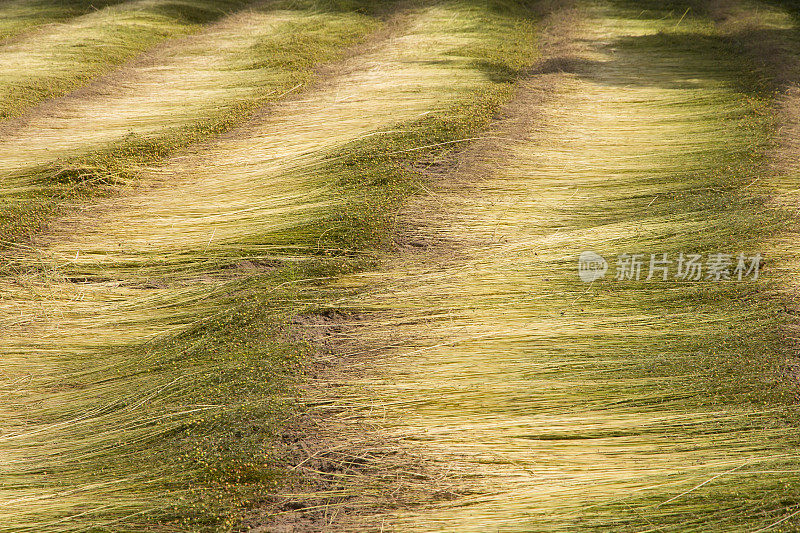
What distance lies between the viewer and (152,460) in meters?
3.22

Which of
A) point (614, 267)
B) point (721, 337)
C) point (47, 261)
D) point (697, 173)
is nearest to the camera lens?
point (721, 337)

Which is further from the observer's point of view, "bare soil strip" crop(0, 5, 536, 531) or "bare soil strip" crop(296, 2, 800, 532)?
"bare soil strip" crop(0, 5, 536, 531)

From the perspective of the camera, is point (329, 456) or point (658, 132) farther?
point (658, 132)

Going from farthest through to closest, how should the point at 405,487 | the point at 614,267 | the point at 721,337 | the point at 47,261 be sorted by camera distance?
the point at 47,261 < the point at 614,267 < the point at 721,337 < the point at 405,487

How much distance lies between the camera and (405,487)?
10.0ft

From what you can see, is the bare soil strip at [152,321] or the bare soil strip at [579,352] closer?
the bare soil strip at [579,352]

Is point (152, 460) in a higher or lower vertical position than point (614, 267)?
lower

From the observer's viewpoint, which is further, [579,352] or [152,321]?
[152,321]

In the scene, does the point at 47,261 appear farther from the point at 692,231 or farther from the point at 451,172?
the point at 692,231

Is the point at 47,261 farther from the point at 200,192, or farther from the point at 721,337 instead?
the point at 721,337

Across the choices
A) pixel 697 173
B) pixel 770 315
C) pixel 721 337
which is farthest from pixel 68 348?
pixel 697 173

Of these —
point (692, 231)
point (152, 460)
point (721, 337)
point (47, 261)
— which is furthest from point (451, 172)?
point (152, 460)

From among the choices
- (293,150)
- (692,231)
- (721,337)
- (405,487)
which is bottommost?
(405,487)

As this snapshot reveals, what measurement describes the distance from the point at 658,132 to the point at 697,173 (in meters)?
1.13
